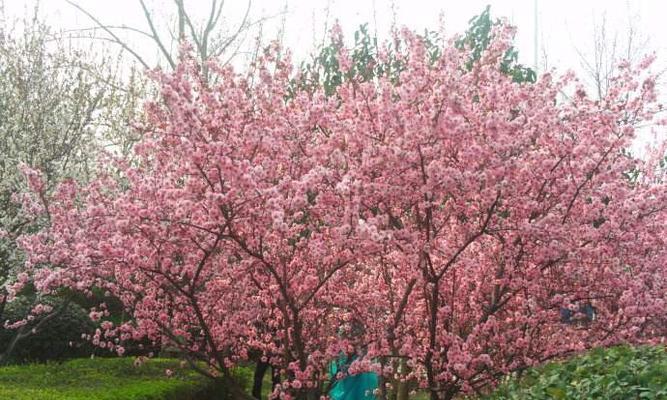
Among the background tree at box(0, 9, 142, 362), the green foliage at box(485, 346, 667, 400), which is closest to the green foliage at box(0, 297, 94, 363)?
the background tree at box(0, 9, 142, 362)

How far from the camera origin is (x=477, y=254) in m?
6.53

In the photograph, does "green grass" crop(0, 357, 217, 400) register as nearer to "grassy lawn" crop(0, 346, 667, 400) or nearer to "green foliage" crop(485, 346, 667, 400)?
"grassy lawn" crop(0, 346, 667, 400)

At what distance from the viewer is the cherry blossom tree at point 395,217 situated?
486cm

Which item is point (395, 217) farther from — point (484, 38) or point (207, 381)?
point (484, 38)

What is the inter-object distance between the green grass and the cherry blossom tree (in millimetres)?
1144

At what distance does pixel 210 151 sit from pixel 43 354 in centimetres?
769

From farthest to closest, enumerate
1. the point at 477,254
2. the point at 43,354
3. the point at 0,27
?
the point at 0,27 < the point at 43,354 < the point at 477,254

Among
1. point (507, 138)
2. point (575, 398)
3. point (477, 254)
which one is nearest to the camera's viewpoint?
point (575, 398)

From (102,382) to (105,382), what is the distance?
3 centimetres

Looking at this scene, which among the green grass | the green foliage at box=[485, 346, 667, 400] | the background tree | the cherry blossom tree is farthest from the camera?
the background tree

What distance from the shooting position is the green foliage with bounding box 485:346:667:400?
3.34 m

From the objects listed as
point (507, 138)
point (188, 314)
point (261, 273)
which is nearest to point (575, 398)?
point (507, 138)

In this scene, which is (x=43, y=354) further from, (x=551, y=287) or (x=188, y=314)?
(x=551, y=287)

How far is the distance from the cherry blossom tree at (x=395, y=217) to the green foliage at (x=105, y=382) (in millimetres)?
1130
